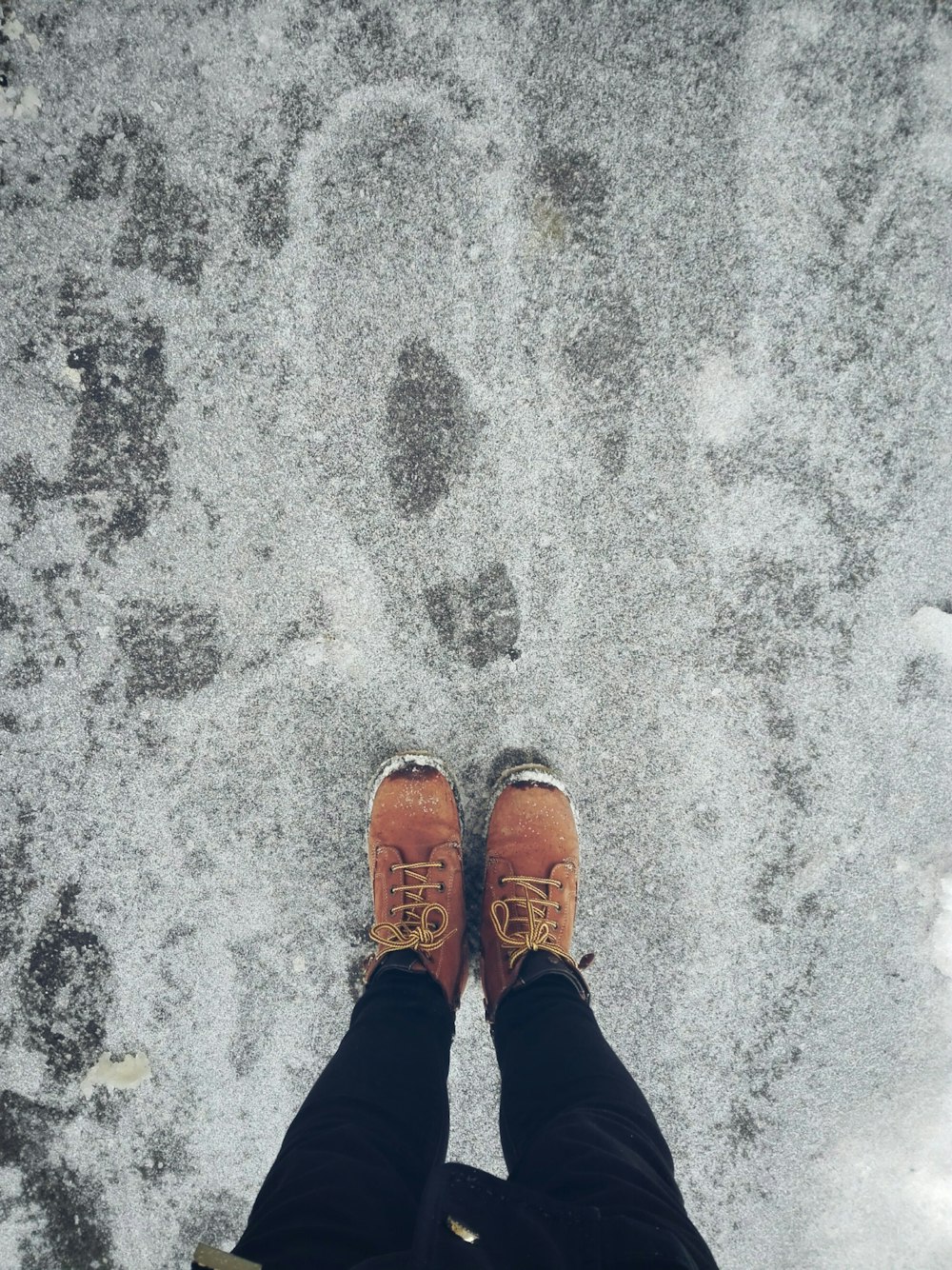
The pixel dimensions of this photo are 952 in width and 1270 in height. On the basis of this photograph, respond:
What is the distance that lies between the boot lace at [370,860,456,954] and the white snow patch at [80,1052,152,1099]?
0.69m

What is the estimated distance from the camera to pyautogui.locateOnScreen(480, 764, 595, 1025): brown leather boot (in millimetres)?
1553

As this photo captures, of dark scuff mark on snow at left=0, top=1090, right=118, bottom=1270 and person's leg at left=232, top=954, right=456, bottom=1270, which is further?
dark scuff mark on snow at left=0, top=1090, right=118, bottom=1270

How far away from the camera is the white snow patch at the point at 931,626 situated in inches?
62.3

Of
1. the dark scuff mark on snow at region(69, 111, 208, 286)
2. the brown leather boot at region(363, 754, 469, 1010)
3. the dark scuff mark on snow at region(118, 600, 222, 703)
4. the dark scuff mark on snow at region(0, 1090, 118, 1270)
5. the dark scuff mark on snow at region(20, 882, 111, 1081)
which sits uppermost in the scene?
the dark scuff mark on snow at region(69, 111, 208, 286)

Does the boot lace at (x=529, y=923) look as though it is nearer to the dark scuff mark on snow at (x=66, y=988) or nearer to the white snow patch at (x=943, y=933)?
the white snow patch at (x=943, y=933)

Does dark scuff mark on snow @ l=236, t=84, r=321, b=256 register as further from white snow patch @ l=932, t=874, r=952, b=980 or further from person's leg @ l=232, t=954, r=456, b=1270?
white snow patch @ l=932, t=874, r=952, b=980

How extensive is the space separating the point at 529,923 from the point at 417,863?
30cm

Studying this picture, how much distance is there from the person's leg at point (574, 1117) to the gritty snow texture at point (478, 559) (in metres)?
0.30

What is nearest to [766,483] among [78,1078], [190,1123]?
[190,1123]

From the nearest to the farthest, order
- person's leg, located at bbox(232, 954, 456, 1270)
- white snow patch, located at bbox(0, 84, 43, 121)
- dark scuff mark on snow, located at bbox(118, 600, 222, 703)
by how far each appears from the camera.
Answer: person's leg, located at bbox(232, 954, 456, 1270) < white snow patch, located at bbox(0, 84, 43, 121) < dark scuff mark on snow, located at bbox(118, 600, 222, 703)

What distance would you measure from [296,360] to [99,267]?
50 cm

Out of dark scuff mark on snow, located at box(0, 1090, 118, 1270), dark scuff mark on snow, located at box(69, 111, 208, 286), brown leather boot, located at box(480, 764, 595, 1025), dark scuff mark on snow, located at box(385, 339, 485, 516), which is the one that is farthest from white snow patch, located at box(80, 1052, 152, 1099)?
dark scuff mark on snow, located at box(69, 111, 208, 286)

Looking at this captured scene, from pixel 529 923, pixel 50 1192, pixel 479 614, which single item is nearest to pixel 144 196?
pixel 479 614

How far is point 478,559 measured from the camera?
1.58 meters
